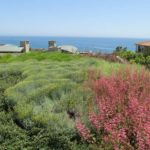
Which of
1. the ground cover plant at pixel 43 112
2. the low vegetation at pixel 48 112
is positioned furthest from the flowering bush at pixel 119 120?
the ground cover plant at pixel 43 112

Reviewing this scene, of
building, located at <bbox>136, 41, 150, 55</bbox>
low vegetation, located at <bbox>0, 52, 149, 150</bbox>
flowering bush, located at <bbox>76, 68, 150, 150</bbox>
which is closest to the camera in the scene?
flowering bush, located at <bbox>76, 68, 150, 150</bbox>

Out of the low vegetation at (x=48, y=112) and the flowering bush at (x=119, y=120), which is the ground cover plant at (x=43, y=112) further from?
the flowering bush at (x=119, y=120)

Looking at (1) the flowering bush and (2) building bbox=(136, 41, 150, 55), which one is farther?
(2) building bbox=(136, 41, 150, 55)

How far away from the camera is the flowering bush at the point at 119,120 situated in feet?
19.1

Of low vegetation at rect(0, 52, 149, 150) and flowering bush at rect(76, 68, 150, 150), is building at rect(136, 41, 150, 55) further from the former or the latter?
flowering bush at rect(76, 68, 150, 150)

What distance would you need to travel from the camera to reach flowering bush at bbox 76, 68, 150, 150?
5.81m

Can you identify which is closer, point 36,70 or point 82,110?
point 82,110

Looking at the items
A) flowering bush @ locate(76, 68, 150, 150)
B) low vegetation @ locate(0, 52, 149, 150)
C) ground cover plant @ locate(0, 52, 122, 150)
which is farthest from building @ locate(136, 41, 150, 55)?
flowering bush @ locate(76, 68, 150, 150)

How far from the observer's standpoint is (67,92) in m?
8.45

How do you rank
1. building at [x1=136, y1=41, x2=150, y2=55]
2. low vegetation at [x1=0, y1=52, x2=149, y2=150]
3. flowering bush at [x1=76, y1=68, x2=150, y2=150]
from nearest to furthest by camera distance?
1. flowering bush at [x1=76, y1=68, x2=150, y2=150]
2. low vegetation at [x1=0, y1=52, x2=149, y2=150]
3. building at [x1=136, y1=41, x2=150, y2=55]

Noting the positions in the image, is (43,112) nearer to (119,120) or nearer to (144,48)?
(119,120)

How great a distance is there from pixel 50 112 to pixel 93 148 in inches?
62.2

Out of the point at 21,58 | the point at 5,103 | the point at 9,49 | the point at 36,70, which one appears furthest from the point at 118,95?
the point at 9,49

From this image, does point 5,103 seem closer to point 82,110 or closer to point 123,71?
point 82,110
